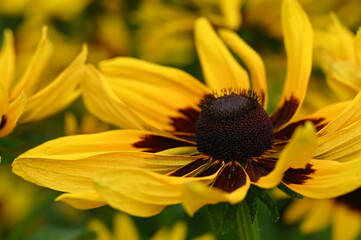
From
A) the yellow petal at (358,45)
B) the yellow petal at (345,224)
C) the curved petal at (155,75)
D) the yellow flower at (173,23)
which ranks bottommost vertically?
the yellow petal at (345,224)

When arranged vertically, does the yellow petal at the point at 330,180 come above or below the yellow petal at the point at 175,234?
above

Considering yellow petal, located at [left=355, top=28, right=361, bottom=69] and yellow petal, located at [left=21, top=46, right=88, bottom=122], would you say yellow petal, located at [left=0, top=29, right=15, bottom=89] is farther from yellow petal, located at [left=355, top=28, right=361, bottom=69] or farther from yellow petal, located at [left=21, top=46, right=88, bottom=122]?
yellow petal, located at [left=355, top=28, right=361, bottom=69]

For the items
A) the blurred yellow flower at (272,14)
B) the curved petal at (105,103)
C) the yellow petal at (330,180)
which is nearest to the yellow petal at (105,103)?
the curved petal at (105,103)

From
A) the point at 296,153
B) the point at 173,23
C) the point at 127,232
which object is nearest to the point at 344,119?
the point at 296,153

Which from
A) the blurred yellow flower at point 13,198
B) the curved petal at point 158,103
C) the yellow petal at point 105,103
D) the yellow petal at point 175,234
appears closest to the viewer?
the yellow petal at point 105,103

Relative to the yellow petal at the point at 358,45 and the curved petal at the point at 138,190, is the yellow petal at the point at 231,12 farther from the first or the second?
the curved petal at the point at 138,190

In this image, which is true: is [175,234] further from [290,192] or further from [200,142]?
[290,192]

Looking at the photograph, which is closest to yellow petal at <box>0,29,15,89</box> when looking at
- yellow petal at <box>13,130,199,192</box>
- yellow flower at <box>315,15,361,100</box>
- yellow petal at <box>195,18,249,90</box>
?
yellow petal at <box>13,130,199,192</box>

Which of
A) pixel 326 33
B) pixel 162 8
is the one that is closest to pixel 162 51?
pixel 162 8

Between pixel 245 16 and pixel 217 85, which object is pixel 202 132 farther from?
pixel 245 16
